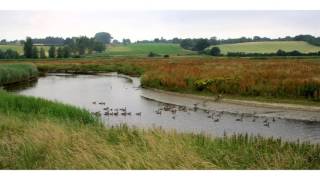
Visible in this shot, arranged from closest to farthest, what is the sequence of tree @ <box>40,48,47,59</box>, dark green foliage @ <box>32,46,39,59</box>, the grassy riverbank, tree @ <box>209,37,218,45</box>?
1. the grassy riverbank
2. dark green foliage @ <box>32,46,39,59</box>
3. tree @ <box>209,37,218,45</box>
4. tree @ <box>40,48,47,59</box>

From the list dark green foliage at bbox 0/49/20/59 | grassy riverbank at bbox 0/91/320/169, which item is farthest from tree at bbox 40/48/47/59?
grassy riverbank at bbox 0/91/320/169

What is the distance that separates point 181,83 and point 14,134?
76.8 ft

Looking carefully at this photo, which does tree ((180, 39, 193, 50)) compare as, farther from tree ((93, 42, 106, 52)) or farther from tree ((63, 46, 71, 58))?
tree ((63, 46, 71, 58))

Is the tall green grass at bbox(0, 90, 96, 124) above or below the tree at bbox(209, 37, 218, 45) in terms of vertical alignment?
below

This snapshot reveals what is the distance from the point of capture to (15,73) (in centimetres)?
5316

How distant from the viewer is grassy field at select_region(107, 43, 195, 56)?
102 meters

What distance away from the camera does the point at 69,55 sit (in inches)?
3809

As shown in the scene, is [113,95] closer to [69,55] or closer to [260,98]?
[260,98]

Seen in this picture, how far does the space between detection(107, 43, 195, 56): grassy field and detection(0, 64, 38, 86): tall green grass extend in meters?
38.2

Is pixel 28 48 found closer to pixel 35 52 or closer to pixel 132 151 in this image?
pixel 35 52

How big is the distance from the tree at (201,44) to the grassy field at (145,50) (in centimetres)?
538

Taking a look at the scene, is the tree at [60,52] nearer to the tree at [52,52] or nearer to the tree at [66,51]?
the tree at [66,51]

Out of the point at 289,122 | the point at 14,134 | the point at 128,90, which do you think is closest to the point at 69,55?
the point at 128,90
